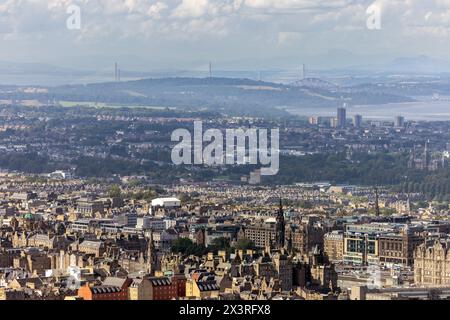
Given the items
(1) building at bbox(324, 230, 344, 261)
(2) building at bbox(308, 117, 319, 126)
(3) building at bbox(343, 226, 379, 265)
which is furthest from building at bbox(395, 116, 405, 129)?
(3) building at bbox(343, 226, 379, 265)

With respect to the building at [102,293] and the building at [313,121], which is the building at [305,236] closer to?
the building at [102,293]

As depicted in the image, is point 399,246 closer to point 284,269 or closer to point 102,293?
point 284,269

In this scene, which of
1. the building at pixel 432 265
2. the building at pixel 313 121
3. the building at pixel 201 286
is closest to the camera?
the building at pixel 201 286

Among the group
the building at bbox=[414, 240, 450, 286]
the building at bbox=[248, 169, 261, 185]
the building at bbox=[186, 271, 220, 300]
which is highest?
the building at bbox=[186, 271, 220, 300]

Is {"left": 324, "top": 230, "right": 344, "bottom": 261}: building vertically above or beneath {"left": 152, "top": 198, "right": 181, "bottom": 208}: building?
above

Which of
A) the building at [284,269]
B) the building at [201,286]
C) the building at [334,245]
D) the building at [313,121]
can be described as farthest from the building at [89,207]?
the building at [313,121]

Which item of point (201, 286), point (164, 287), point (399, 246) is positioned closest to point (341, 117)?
point (399, 246)

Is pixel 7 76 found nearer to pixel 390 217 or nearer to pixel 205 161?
pixel 205 161

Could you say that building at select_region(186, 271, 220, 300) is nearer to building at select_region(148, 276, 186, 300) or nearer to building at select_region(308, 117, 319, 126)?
building at select_region(148, 276, 186, 300)

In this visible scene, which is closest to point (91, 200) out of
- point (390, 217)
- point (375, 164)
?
point (390, 217)

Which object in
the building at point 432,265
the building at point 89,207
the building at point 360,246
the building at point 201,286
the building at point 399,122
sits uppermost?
the building at point 201,286

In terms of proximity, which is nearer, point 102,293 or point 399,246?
point 102,293
